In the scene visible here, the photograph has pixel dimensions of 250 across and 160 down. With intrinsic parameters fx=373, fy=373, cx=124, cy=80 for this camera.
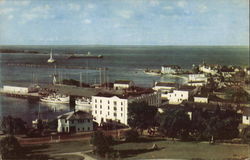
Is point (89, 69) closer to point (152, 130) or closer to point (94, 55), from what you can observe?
point (94, 55)

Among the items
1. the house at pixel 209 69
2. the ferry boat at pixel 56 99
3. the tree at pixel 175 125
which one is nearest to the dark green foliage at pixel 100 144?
the tree at pixel 175 125

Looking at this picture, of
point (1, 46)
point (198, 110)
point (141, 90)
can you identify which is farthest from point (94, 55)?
point (198, 110)

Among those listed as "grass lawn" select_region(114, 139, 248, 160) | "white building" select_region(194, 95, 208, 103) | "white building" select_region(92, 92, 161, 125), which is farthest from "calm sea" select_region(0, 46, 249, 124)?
"grass lawn" select_region(114, 139, 248, 160)

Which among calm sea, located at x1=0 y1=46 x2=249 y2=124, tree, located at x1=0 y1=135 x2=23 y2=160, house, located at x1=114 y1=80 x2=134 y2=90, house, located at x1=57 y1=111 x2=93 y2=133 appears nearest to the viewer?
tree, located at x1=0 y1=135 x2=23 y2=160

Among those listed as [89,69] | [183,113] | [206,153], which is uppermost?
[89,69]

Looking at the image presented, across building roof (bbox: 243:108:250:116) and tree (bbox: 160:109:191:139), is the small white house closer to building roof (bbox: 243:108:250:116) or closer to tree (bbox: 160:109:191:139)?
building roof (bbox: 243:108:250:116)

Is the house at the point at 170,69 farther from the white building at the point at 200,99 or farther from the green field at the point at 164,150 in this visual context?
the green field at the point at 164,150
